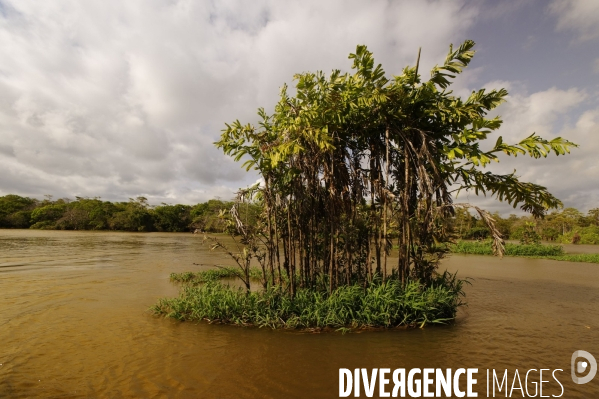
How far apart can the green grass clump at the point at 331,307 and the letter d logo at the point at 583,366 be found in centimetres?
192

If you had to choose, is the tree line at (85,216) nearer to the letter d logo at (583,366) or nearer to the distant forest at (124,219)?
the distant forest at (124,219)

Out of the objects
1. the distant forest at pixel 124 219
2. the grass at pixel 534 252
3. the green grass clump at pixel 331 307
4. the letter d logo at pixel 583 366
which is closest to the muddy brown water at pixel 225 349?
the letter d logo at pixel 583 366

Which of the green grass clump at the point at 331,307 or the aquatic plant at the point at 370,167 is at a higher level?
the aquatic plant at the point at 370,167

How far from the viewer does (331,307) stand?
6078mm

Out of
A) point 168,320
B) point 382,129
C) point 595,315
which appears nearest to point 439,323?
point 382,129

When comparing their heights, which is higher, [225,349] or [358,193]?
[358,193]

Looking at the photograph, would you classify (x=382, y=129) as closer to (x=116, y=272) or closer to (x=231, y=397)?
(x=231, y=397)

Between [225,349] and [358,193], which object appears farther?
[358,193]

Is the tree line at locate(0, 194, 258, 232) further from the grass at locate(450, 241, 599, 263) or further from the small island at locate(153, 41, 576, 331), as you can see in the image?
the small island at locate(153, 41, 576, 331)

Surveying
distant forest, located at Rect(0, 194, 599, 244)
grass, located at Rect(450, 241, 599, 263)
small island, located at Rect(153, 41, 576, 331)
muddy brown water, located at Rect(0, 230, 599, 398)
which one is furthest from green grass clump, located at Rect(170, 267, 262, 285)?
distant forest, located at Rect(0, 194, 599, 244)

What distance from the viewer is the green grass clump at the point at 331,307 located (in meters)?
5.96

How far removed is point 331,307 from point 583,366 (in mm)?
3981

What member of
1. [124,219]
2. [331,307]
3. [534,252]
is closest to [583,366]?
[331,307]

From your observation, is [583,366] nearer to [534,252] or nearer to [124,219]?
[534,252]
